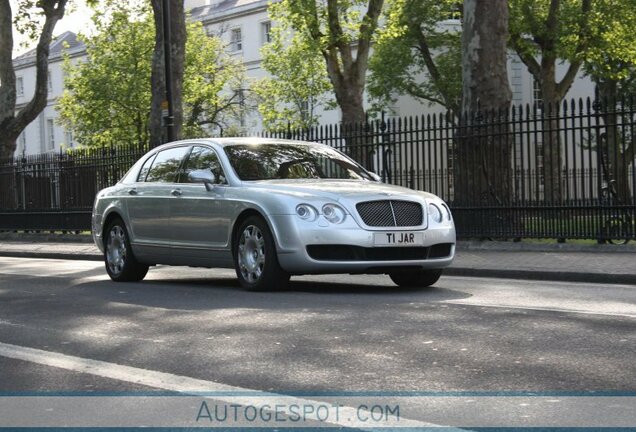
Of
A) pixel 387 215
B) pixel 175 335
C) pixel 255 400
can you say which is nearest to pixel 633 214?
pixel 387 215

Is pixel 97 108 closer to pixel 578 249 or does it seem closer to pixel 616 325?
pixel 578 249

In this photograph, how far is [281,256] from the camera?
11430 mm

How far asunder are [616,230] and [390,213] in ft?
22.5

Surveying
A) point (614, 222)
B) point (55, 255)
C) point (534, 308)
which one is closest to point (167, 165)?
point (534, 308)

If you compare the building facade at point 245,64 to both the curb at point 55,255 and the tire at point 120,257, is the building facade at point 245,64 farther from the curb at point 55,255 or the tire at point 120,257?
the tire at point 120,257

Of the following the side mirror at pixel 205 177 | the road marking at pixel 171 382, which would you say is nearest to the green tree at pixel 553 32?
the side mirror at pixel 205 177

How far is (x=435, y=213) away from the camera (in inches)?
465

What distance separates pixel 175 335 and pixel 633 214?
10276 mm

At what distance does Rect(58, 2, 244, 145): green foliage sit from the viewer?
2140 inches

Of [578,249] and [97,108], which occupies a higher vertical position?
[97,108]

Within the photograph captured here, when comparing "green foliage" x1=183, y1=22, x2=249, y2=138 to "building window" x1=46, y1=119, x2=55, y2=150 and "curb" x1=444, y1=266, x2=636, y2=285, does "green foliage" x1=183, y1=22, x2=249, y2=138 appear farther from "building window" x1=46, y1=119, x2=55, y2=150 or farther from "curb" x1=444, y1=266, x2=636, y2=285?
"curb" x1=444, y1=266, x2=636, y2=285

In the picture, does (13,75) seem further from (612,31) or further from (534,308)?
(534,308)

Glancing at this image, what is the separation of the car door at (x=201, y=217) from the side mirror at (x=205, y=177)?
0.16 ft

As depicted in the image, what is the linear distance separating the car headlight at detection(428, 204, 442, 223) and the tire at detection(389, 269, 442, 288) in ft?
2.09
